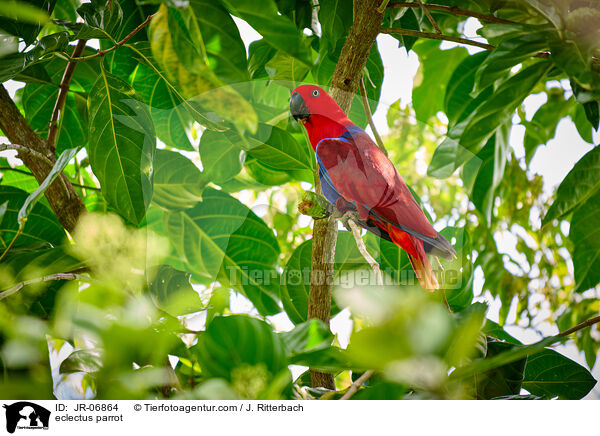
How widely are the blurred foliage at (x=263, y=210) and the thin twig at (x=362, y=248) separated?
1 centimetres

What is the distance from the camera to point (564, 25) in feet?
0.94

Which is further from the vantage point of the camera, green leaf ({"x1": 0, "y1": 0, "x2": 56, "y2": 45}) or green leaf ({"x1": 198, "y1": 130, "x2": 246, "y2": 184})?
green leaf ({"x1": 198, "y1": 130, "x2": 246, "y2": 184})

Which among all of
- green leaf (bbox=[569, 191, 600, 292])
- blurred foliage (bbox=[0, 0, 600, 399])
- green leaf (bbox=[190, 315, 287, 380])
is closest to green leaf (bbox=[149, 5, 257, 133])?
blurred foliage (bbox=[0, 0, 600, 399])

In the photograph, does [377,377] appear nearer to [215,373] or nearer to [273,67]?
[215,373]

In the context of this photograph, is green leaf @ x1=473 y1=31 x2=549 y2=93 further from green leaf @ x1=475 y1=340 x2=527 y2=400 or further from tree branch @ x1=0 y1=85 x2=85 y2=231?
tree branch @ x1=0 y1=85 x2=85 y2=231

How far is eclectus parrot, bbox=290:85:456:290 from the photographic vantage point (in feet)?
1.24

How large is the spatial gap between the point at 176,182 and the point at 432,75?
0.30 meters

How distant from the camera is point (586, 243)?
0.41m

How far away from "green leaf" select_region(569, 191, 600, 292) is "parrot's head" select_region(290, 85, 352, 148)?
0.24 m

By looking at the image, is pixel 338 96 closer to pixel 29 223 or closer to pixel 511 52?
pixel 511 52

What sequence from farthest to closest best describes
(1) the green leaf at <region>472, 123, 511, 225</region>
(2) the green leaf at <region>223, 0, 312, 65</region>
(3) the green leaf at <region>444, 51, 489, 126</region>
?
(3) the green leaf at <region>444, 51, 489, 126</region>
(1) the green leaf at <region>472, 123, 511, 225</region>
(2) the green leaf at <region>223, 0, 312, 65</region>

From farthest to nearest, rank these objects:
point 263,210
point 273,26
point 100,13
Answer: point 263,210 → point 100,13 → point 273,26

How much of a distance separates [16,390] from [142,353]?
10 cm

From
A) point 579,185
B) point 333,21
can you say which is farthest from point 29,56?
point 579,185
